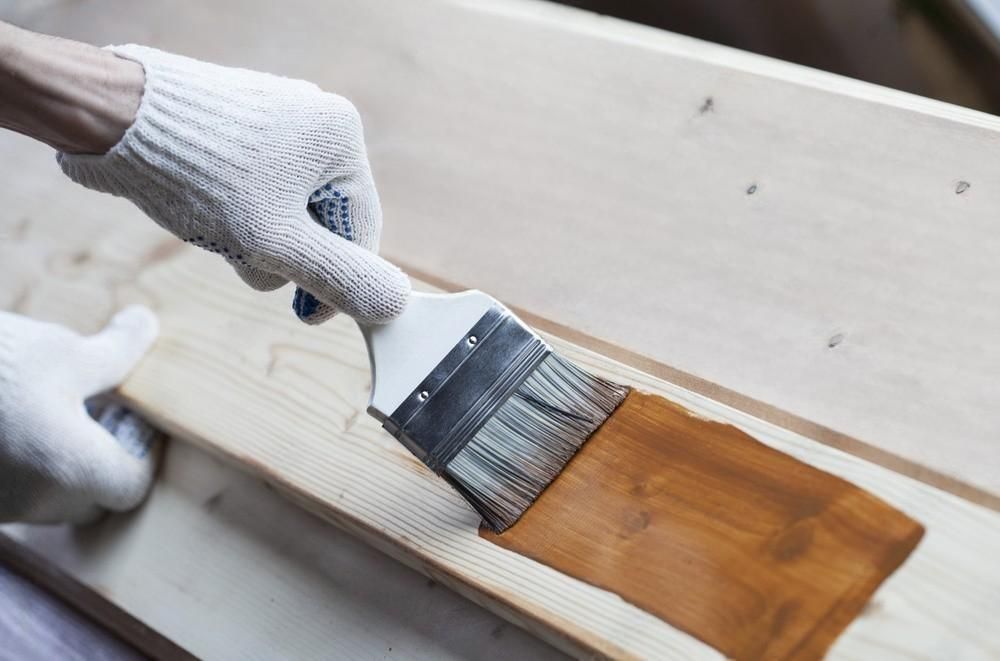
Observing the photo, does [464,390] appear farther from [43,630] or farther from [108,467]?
[43,630]

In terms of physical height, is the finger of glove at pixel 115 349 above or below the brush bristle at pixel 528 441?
below

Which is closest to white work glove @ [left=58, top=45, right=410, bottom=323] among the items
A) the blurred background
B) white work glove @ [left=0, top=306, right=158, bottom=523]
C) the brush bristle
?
the brush bristle

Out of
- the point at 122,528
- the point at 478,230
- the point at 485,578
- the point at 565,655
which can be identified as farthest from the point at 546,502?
the point at 122,528

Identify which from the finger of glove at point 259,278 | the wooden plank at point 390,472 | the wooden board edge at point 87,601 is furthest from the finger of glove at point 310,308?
the wooden board edge at point 87,601

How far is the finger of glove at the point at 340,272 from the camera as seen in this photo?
3.18 ft

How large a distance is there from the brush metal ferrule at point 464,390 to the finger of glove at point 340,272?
0.27 ft

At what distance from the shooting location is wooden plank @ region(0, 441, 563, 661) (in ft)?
3.96

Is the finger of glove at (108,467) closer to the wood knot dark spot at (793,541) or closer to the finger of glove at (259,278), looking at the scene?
the finger of glove at (259,278)

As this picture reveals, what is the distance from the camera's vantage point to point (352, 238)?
1.08 m

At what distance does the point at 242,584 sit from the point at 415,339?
0.52 metres

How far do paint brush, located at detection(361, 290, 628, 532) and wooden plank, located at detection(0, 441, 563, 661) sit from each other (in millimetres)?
257

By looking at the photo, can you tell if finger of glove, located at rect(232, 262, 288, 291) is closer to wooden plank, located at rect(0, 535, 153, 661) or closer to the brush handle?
the brush handle

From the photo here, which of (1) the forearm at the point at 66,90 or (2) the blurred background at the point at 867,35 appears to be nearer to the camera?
(1) the forearm at the point at 66,90

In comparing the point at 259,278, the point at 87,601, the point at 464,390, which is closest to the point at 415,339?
the point at 464,390
